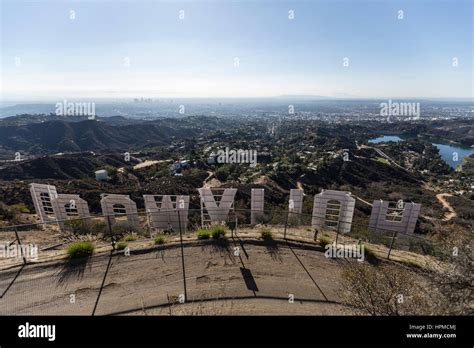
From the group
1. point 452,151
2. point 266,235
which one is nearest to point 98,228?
point 266,235

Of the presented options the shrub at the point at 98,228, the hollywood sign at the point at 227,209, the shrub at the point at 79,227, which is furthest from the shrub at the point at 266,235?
the shrub at the point at 79,227

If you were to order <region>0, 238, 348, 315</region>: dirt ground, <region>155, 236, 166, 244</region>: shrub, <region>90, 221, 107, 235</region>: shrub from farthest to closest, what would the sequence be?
<region>90, 221, 107, 235</region>: shrub
<region>155, 236, 166, 244</region>: shrub
<region>0, 238, 348, 315</region>: dirt ground

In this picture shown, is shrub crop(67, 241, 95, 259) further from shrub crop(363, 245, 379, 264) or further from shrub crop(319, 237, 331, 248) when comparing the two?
shrub crop(363, 245, 379, 264)

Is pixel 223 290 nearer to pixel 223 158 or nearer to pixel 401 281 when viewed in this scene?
pixel 401 281

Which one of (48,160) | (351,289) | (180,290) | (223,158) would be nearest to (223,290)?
(180,290)

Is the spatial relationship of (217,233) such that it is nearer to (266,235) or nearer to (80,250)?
(266,235)

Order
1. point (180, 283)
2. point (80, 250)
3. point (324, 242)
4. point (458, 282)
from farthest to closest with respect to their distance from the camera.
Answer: point (324, 242)
point (80, 250)
point (180, 283)
point (458, 282)

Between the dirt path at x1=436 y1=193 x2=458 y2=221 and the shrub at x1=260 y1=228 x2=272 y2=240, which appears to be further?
the dirt path at x1=436 y1=193 x2=458 y2=221

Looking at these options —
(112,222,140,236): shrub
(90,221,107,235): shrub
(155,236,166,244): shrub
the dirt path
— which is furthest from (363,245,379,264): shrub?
the dirt path
